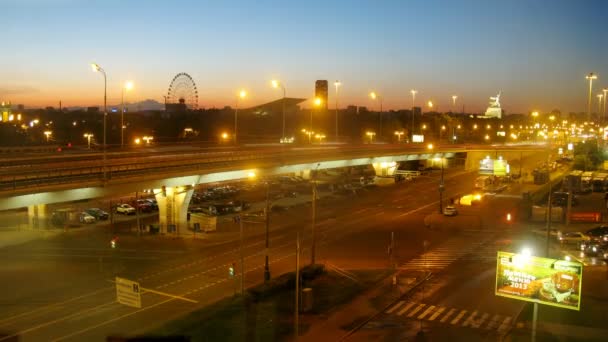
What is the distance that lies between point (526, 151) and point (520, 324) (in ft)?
232

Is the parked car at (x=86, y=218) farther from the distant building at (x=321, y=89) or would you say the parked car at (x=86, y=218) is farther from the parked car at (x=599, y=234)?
the distant building at (x=321, y=89)

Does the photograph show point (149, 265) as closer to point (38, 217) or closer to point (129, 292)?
point (129, 292)

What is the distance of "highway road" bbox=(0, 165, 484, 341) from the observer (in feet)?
66.6

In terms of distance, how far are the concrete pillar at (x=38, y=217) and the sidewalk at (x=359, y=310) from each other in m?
26.7

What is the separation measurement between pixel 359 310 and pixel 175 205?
836 inches

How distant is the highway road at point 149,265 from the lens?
2030 cm

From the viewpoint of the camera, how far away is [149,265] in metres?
29.1

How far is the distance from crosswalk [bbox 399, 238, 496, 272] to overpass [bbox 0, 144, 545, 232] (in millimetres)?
11749

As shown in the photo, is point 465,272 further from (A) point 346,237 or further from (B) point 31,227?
(B) point 31,227

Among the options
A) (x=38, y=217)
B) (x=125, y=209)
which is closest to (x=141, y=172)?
(x=38, y=217)

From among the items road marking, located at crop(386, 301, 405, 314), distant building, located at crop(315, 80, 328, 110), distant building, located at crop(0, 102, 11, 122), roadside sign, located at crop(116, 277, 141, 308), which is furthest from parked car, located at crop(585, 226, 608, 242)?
distant building, located at crop(315, 80, 328, 110)

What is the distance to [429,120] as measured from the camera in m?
147

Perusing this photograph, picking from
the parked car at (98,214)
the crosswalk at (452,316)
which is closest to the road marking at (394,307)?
the crosswalk at (452,316)

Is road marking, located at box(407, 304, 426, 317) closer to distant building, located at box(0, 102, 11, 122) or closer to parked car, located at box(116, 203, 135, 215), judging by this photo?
parked car, located at box(116, 203, 135, 215)
